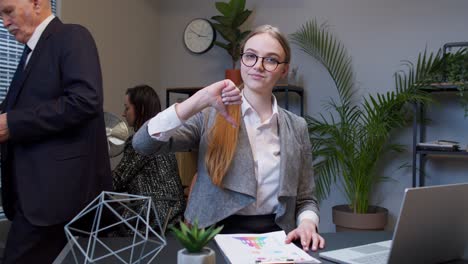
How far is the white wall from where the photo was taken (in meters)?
3.66

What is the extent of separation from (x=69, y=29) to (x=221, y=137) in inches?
27.2

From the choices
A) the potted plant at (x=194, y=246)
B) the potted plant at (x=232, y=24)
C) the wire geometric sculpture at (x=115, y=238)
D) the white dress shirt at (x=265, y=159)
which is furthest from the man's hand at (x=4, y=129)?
the potted plant at (x=232, y=24)

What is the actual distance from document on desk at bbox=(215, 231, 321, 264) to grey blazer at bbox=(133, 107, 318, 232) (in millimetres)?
141

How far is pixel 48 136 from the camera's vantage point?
1.49 meters

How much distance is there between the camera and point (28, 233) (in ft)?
4.84

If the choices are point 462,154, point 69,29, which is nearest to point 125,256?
point 69,29

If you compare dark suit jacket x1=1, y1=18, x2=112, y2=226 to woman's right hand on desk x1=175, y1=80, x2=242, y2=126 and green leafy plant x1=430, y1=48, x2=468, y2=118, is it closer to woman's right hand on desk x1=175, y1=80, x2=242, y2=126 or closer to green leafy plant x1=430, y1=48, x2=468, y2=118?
woman's right hand on desk x1=175, y1=80, x2=242, y2=126

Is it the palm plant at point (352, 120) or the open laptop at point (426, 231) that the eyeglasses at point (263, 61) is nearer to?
the open laptop at point (426, 231)

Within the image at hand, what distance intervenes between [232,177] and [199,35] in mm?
3352

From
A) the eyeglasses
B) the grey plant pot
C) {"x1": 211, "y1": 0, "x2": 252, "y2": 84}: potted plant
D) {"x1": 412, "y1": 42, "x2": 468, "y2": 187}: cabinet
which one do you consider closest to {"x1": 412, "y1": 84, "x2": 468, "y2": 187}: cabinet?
{"x1": 412, "y1": 42, "x2": 468, "y2": 187}: cabinet

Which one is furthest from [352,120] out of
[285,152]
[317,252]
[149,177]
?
[317,252]

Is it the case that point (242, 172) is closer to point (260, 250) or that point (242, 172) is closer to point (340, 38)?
point (260, 250)

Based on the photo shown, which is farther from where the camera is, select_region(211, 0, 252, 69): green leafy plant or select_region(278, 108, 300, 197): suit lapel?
select_region(211, 0, 252, 69): green leafy plant

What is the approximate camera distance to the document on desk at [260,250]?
41.7 inches
